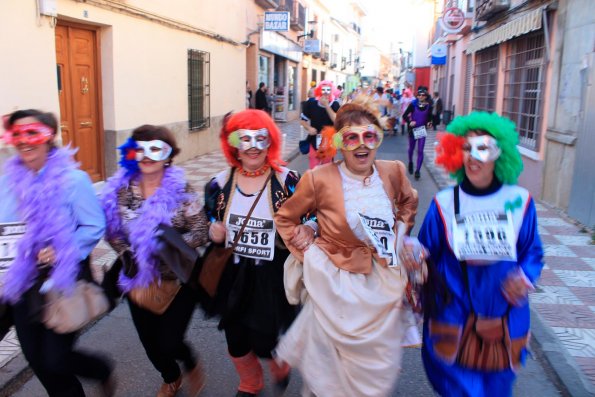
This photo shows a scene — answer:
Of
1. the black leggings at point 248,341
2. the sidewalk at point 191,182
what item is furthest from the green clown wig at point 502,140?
the sidewalk at point 191,182

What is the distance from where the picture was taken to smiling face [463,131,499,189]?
2.43 metres

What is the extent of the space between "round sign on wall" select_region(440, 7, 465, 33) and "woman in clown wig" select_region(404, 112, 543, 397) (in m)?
15.8

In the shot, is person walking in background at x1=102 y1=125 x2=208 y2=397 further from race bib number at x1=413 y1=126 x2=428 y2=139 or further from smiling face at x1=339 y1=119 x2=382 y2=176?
race bib number at x1=413 y1=126 x2=428 y2=139

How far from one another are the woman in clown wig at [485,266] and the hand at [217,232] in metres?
1.01

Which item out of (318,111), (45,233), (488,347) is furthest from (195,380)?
(318,111)

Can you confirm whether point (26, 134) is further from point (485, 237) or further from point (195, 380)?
point (485, 237)

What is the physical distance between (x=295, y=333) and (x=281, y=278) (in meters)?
0.35

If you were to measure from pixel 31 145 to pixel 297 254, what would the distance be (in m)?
1.41

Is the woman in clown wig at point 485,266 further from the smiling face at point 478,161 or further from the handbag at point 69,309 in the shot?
the handbag at point 69,309

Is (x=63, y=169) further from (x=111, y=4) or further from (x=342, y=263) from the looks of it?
(x=111, y=4)

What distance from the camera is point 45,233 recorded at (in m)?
2.54

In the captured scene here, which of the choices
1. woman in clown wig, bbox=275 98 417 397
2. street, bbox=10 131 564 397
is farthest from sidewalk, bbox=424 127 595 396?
woman in clown wig, bbox=275 98 417 397

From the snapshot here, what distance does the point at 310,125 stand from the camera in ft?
31.3

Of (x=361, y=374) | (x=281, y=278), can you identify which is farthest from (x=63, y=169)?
(x=361, y=374)
